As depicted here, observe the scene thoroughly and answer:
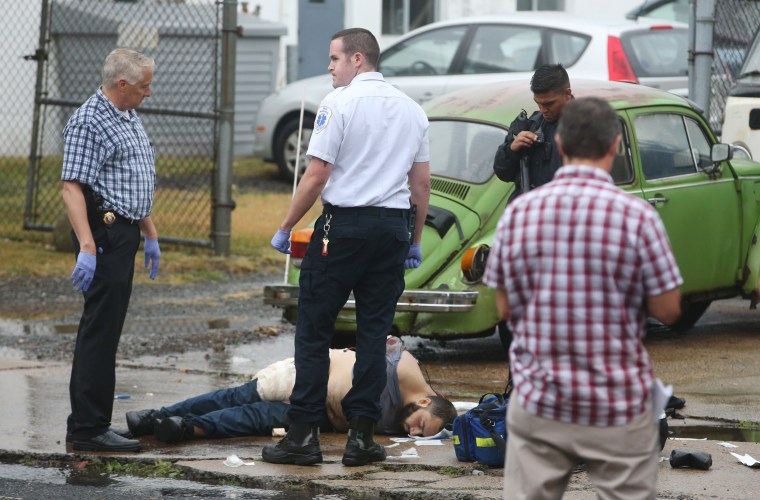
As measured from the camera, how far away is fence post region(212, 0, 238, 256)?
11945mm

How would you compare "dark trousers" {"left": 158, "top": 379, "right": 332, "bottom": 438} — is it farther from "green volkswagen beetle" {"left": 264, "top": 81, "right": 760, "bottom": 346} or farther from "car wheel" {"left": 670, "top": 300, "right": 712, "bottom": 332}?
"car wheel" {"left": 670, "top": 300, "right": 712, "bottom": 332}

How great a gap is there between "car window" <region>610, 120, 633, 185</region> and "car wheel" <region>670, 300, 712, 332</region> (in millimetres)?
1371

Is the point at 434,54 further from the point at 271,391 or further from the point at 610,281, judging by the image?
the point at 610,281

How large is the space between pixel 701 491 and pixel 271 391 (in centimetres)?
217

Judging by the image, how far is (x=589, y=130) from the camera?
3.65m

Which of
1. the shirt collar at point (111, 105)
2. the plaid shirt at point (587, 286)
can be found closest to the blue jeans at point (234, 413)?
the shirt collar at point (111, 105)

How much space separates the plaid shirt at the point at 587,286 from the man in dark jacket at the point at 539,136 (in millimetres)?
2604

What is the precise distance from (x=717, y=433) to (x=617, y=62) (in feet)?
24.0

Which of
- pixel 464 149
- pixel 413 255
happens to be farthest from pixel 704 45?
pixel 413 255

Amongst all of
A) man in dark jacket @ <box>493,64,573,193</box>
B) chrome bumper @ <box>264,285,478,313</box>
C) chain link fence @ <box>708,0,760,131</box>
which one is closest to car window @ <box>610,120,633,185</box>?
chrome bumper @ <box>264,285,478,313</box>

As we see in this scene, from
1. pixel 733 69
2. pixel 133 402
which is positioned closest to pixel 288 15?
pixel 733 69

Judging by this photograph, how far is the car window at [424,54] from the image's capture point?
48.2ft

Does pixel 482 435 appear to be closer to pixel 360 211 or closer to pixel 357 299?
pixel 357 299

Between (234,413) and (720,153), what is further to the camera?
(720,153)
